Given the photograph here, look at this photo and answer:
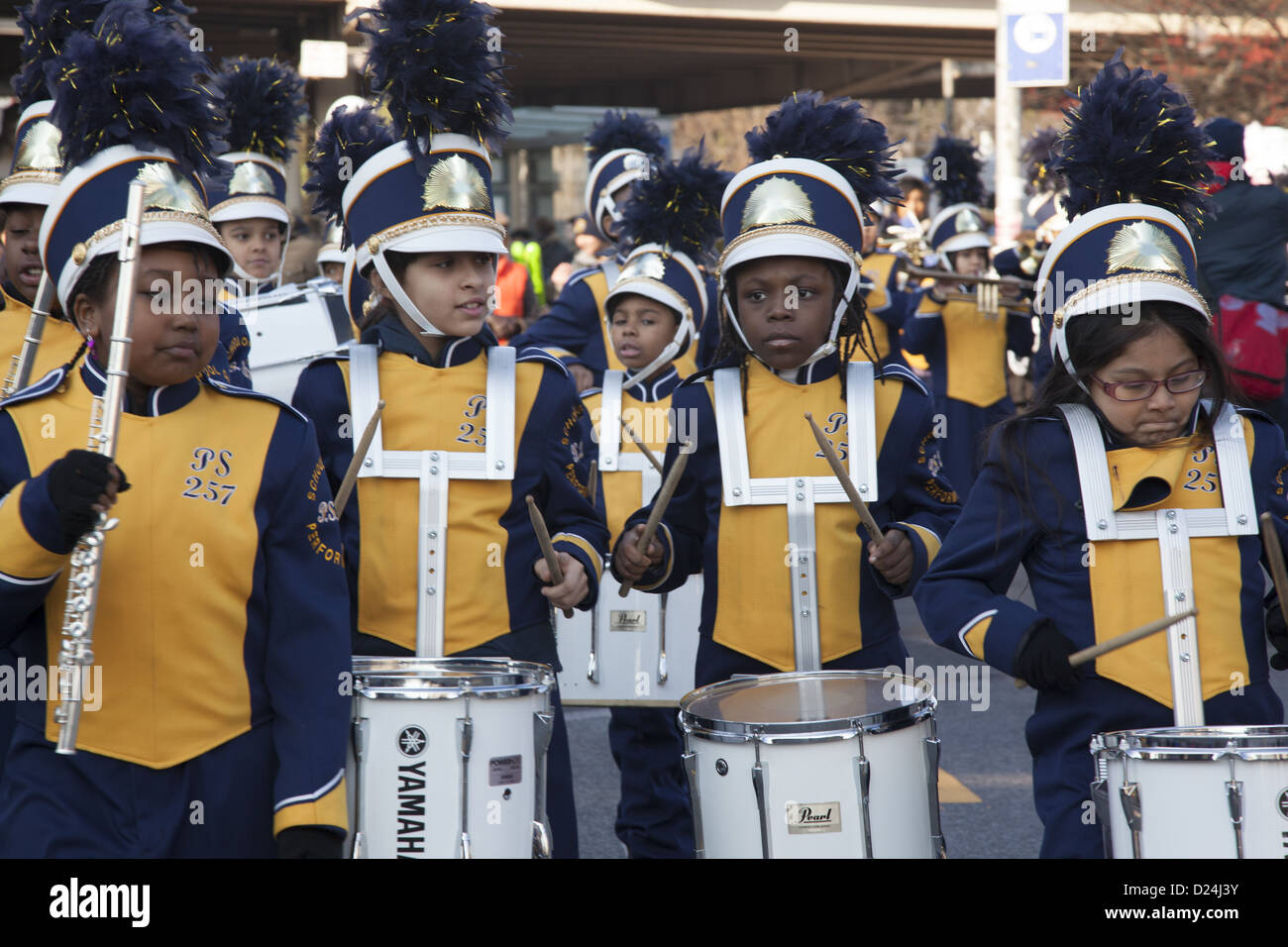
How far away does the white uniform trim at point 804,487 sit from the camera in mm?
3920

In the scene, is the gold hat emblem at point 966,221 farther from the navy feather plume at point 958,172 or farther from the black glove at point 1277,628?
the black glove at point 1277,628

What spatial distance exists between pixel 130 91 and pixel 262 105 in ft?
16.2

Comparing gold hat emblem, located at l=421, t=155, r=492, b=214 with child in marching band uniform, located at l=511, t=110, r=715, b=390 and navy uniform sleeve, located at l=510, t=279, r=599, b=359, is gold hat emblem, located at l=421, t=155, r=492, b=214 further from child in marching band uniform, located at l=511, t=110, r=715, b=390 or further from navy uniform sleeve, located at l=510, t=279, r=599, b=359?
navy uniform sleeve, located at l=510, t=279, r=599, b=359

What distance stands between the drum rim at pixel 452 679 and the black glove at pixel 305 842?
351 mm

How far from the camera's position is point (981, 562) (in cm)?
337

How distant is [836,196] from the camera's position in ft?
13.7

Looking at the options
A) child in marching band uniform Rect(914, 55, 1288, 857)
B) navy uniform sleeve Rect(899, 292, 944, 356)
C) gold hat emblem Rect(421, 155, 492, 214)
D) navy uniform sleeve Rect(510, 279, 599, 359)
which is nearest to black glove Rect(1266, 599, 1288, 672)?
child in marching band uniform Rect(914, 55, 1288, 857)

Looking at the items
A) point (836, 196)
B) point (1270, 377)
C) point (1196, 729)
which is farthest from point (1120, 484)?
point (1270, 377)

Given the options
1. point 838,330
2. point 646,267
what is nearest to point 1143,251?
point 838,330

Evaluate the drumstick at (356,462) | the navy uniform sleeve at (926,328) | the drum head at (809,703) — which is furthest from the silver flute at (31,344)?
the navy uniform sleeve at (926,328)

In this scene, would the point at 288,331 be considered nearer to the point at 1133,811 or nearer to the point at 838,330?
the point at 838,330

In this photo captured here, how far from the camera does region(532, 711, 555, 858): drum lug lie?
342cm
